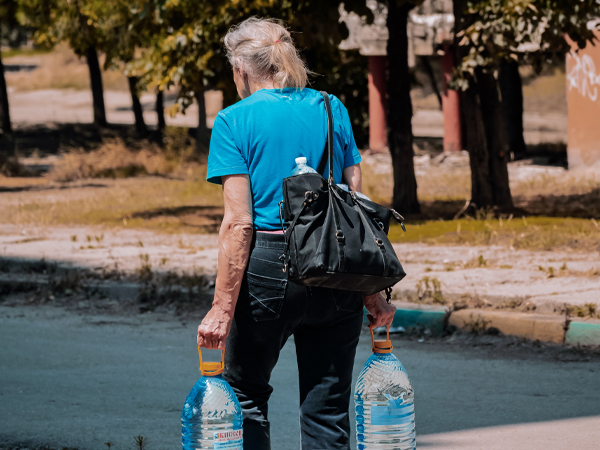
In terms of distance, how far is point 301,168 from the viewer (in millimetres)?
2883

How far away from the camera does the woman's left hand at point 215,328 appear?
295 cm

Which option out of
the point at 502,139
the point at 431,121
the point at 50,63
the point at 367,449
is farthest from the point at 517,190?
the point at 50,63

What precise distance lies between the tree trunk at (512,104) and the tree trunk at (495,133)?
12104mm

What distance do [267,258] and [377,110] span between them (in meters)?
22.1

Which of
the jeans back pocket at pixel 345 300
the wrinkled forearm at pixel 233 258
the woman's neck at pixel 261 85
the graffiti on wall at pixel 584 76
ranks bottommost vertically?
the jeans back pocket at pixel 345 300

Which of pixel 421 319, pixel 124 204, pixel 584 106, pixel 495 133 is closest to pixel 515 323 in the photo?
pixel 421 319

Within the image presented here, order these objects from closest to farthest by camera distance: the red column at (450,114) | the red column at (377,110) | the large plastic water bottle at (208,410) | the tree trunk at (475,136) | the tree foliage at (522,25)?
1. the large plastic water bottle at (208,410)
2. the tree foliage at (522,25)
3. the tree trunk at (475,136)
4. the red column at (450,114)
5. the red column at (377,110)

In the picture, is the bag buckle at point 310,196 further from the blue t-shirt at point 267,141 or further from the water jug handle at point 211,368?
the water jug handle at point 211,368

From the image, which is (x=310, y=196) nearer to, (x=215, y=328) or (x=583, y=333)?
(x=215, y=328)

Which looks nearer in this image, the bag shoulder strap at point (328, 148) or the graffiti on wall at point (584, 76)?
the bag shoulder strap at point (328, 148)

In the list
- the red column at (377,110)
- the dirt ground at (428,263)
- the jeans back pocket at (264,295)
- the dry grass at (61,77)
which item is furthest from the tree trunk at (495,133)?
the dry grass at (61,77)

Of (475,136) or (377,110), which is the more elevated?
(377,110)

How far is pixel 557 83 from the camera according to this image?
5494 centimetres

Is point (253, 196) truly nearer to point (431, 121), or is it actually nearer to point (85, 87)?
point (431, 121)
